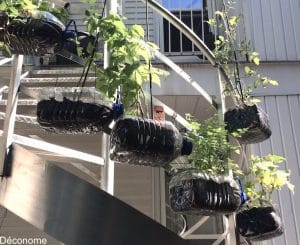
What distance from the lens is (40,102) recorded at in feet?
9.05

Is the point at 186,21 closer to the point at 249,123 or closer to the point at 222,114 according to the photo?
the point at 222,114

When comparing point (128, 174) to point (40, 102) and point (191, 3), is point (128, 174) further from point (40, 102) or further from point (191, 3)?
point (40, 102)

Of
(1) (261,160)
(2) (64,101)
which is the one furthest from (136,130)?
(1) (261,160)

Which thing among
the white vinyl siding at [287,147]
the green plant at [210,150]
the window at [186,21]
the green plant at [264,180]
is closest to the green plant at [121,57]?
the green plant at [210,150]

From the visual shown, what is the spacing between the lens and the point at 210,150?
124 inches

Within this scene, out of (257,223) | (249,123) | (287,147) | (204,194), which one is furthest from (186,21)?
(204,194)

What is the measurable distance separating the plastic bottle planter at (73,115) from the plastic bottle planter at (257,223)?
4.81 feet

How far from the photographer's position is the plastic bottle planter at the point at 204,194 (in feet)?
9.47

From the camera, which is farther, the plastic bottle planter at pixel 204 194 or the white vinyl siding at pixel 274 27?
the white vinyl siding at pixel 274 27

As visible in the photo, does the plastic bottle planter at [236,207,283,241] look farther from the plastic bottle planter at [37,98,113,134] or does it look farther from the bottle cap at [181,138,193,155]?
the plastic bottle planter at [37,98,113,134]

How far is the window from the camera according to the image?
6.39 meters

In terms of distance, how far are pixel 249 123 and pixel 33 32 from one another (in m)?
1.76

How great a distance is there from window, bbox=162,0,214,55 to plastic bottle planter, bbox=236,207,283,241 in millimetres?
3113

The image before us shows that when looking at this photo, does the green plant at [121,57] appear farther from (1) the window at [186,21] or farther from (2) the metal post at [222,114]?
(1) the window at [186,21]
